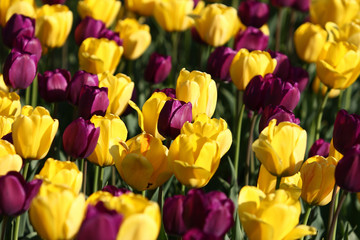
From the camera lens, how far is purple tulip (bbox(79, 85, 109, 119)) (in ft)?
6.64

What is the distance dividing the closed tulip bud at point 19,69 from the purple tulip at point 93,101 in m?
0.28

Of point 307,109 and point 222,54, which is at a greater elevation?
point 222,54

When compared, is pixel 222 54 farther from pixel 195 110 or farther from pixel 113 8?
pixel 113 8

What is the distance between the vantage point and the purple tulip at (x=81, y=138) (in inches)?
71.1

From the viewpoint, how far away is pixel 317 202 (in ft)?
6.14

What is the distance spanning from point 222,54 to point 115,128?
830 mm

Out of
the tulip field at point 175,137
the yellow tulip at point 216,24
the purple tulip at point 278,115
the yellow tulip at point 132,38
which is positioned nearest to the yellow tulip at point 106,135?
the tulip field at point 175,137

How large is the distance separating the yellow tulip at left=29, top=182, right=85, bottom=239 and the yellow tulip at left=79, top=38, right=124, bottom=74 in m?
1.29

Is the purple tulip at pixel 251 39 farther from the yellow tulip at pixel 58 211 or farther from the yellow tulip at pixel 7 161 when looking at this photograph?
the yellow tulip at pixel 58 211

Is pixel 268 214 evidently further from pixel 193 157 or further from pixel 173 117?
pixel 173 117

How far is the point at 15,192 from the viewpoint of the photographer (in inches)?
56.4

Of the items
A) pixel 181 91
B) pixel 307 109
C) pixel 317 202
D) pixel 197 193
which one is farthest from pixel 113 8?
pixel 197 193

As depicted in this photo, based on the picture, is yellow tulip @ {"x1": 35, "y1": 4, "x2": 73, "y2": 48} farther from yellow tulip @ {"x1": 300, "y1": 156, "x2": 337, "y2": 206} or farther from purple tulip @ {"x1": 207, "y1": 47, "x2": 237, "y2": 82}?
yellow tulip @ {"x1": 300, "y1": 156, "x2": 337, "y2": 206}

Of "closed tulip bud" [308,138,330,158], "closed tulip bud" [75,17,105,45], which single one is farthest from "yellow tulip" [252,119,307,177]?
"closed tulip bud" [75,17,105,45]
